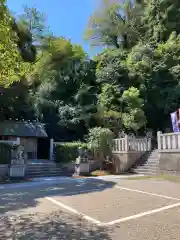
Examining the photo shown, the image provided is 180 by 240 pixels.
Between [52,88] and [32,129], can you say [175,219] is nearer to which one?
[32,129]

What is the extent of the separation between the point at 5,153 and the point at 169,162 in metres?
9.90

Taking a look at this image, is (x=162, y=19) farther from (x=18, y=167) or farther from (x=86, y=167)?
(x=18, y=167)

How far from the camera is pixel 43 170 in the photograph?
16.5m

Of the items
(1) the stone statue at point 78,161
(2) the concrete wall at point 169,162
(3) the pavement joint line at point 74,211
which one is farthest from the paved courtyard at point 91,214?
(1) the stone statue at point 78,161

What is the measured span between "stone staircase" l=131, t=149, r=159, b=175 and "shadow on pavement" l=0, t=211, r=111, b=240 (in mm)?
11046

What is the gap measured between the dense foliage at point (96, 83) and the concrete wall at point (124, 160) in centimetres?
340

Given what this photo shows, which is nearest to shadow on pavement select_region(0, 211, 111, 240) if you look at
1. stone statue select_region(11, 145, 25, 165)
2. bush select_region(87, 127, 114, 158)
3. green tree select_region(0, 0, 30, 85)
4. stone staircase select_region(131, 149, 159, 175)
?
green tree select_region(0, 0, 30, 85)

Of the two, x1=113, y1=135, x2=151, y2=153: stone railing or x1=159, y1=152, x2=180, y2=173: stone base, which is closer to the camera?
x1=159, y1=152, x2=180, y2=173: stone base

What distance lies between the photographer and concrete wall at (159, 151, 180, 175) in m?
15.2

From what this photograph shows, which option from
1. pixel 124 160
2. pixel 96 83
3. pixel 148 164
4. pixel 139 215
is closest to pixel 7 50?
pixel 139 215

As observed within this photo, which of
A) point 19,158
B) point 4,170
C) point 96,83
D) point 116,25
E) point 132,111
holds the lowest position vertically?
point 4,170

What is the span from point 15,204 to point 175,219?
4.61 meters

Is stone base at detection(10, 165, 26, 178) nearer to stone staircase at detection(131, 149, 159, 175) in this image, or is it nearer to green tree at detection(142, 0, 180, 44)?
stone staircase at detection(131, 149, 159, 175)

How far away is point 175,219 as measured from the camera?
5910 millimetres
